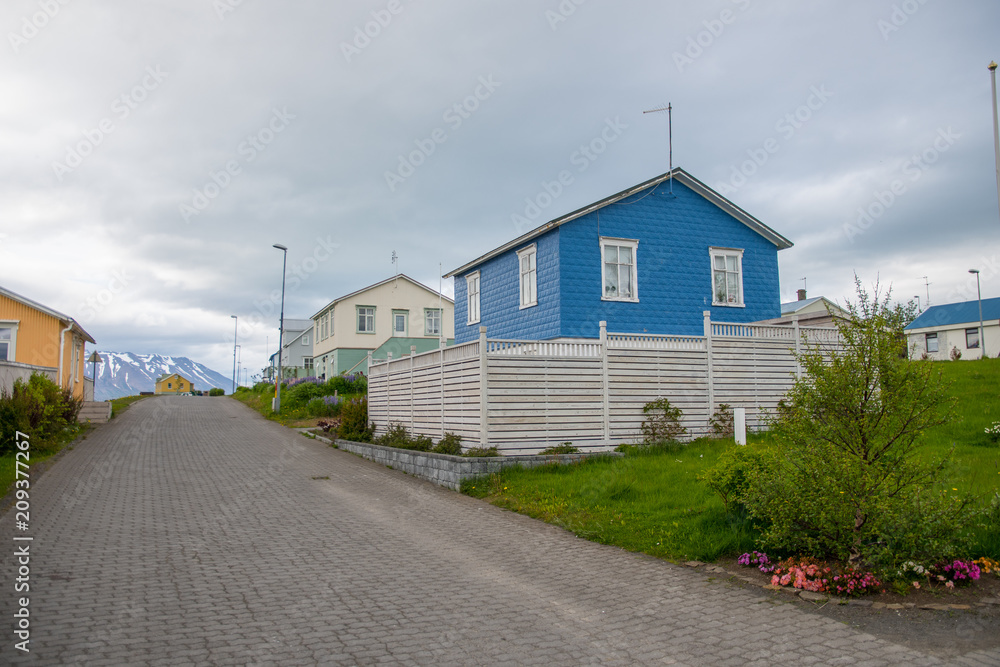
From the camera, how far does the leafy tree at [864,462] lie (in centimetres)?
607

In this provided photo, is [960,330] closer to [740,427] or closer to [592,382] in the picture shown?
[740,427]

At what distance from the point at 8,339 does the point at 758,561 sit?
95.9 ft

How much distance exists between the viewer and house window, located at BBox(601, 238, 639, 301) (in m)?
19.6

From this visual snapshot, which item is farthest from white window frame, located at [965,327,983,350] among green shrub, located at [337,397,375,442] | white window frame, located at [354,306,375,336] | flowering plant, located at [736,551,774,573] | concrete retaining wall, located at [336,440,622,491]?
flowering plant, located at [736,551,774,573]

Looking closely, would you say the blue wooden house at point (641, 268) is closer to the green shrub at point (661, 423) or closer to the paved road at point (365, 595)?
the green shrub at point (661, 423)

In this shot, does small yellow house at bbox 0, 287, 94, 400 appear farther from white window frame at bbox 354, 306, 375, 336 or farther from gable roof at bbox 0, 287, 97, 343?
white window frame at bbox 354, 306, 375, 336


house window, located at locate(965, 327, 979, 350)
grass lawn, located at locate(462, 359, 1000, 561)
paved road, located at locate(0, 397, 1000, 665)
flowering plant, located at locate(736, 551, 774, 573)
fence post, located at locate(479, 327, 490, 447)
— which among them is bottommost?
paved road, located at locate(0, 397, 1000, 665)

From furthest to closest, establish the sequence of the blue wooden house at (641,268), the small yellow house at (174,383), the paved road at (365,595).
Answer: the small yellow house at (174,383), the blue wooden house at (641,268), the paved road at (365,595)

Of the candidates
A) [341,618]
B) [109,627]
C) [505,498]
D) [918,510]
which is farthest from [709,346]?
[109,627]

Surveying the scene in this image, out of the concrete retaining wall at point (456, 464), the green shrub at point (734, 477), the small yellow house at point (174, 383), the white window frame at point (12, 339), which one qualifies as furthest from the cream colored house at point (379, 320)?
the small yellow house at point (174, 383)

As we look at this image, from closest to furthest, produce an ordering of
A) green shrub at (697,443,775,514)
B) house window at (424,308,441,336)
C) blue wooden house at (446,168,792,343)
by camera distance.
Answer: green shrub at (697,443,775,514) < blue wooden house at (446,168,792,343) < house window at (424,308,441,336)

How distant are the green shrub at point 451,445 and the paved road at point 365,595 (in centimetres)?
200

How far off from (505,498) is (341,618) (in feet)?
19.6

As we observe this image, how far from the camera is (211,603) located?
5914 mm
